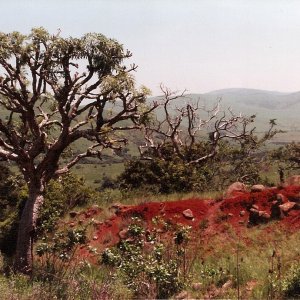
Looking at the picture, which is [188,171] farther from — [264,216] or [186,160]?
[264,216]

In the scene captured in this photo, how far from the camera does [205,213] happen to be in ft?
55.0

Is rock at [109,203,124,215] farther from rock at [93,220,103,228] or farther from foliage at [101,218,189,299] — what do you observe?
foliage at [101,218,189,299]

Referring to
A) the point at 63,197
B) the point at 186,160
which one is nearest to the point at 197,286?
the point at 63,197

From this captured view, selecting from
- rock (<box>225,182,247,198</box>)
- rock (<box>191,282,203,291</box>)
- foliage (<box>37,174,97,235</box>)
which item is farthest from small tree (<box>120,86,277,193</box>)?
rock (<box>191,282,203,291</box>)

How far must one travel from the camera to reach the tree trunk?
49.8 ft

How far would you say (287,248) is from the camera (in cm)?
1289

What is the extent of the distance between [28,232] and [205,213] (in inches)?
298

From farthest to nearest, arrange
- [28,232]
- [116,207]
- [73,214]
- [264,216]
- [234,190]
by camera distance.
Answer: [73,214]
[116,207]
[234,190]
[28,232]
[264,216]

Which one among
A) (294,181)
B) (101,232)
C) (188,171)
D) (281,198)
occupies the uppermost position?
(294,181)

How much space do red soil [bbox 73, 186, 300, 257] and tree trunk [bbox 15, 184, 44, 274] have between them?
237 cm

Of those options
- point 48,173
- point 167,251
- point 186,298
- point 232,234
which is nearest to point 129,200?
point 48,173

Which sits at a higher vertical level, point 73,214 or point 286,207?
point 286,207

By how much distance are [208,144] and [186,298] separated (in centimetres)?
→ 2623

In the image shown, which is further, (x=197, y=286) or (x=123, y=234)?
(x=123, y=234)
